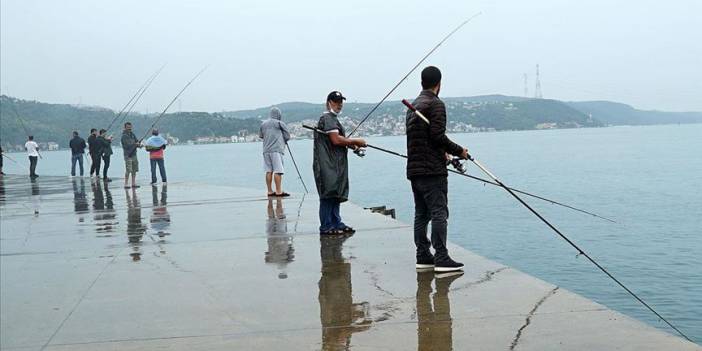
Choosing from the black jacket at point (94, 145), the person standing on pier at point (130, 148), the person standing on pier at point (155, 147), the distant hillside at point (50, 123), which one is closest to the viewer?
the person standing on pier at point (130, 148)

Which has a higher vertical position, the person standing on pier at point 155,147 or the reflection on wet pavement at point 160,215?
the person standing on pier at point 155,147

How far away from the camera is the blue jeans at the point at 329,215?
888 centimetres

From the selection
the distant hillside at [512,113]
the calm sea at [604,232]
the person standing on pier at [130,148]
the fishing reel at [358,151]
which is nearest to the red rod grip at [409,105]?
the fishing reel at [358,151]

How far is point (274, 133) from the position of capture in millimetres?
13625

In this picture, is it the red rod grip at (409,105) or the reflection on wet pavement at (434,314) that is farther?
the red rod grip at (409,105)

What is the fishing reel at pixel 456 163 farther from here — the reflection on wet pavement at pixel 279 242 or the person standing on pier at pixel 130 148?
the person standing on pier at pixel 130 148

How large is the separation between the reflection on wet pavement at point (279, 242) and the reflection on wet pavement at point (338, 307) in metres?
0.38

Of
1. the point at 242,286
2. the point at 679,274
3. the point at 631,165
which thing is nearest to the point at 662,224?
the point at 679,274

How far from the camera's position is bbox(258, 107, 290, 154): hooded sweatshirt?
44.6 feet

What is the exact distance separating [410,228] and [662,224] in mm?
18157

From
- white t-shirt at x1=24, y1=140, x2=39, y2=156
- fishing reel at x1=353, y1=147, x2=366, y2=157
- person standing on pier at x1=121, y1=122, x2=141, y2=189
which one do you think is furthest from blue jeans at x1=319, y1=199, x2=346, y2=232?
white t-shirt at x1=24, y1=140, x2=39, y2=156

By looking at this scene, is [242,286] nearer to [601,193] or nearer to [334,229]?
[334,229]

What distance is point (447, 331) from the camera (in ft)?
16.0

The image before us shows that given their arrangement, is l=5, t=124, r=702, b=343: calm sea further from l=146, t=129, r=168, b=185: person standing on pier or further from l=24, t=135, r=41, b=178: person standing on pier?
l=24, t=135, r=41, b=178: person standing on pier
